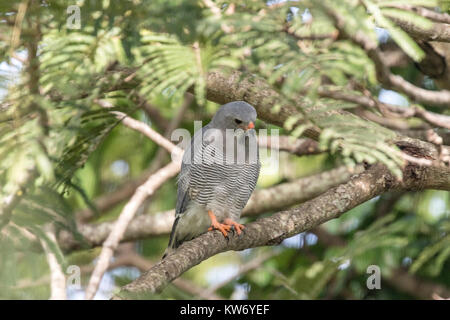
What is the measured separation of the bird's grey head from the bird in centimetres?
1

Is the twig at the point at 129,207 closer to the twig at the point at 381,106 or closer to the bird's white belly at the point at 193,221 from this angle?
the bird's white belly at the point at 193,221

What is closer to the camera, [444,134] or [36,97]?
[36,97]

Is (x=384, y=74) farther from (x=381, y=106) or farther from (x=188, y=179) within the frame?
(x=188, y=179)

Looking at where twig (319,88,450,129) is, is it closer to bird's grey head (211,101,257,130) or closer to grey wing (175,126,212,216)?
bird's grey head (211,101,257,130)

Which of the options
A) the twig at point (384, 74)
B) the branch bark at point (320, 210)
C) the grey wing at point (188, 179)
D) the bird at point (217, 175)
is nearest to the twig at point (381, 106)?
the twig at point (384, 74)

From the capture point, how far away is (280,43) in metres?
1.95

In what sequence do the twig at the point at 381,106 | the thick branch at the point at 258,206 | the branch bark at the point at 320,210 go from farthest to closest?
1. the thick branch at the point at 258,206
2. the branch bark at the point at 320,210
3. the twig at the point at 381,106

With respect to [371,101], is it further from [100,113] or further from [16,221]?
[16,221]

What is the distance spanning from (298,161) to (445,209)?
1.79 meters

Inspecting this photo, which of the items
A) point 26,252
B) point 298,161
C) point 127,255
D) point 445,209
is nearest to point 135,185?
point 127,255

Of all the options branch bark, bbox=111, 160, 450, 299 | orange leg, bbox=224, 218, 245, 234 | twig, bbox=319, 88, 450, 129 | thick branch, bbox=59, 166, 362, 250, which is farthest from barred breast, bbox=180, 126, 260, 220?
twig, bbox=319, 88, 450, 129

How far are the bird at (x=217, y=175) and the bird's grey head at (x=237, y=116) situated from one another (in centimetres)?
1

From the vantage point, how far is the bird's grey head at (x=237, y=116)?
406cm

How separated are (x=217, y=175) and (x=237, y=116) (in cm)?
68
